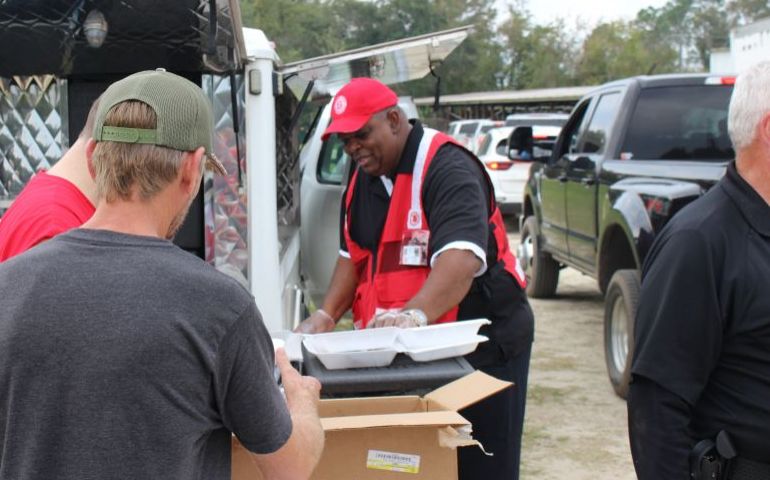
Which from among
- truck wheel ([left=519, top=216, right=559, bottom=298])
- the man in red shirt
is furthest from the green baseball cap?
truck wheel ([left=519, top=216, right=559, bottom=298])

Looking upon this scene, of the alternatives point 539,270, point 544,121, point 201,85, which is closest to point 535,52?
point 544,121

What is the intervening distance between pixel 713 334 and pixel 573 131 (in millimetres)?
6668

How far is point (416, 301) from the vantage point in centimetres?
335

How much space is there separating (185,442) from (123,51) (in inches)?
87.4

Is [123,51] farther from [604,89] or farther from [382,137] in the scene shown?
[604,89]

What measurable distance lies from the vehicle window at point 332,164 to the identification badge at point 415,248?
3974 millimetres

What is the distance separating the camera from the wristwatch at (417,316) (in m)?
3.27

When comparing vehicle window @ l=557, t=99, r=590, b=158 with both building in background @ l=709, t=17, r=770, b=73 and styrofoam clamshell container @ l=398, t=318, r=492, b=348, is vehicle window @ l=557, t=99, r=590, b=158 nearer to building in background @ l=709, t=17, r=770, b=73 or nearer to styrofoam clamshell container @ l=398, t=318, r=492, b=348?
styrofoam clamshell container @ l=398, t=318, r=492, b=348

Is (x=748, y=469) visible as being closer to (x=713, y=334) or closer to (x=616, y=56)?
(x=713, y=334)

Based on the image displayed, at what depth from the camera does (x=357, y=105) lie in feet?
11.5

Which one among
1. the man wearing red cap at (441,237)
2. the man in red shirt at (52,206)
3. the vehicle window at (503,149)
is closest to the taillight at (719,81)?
the vehicle window at (503,149)

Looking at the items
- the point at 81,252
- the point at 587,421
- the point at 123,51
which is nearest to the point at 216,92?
the point at 123,51

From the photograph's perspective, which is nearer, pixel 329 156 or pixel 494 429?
pixel 494 429

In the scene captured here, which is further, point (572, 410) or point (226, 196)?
point (572, 410)
